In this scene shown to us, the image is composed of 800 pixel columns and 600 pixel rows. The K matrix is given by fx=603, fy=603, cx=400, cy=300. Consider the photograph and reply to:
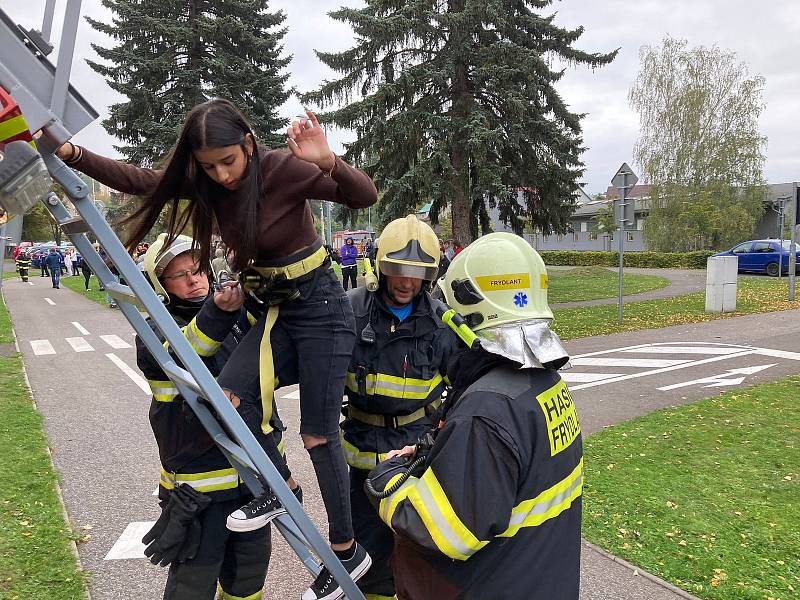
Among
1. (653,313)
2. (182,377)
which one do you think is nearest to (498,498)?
(182,377)

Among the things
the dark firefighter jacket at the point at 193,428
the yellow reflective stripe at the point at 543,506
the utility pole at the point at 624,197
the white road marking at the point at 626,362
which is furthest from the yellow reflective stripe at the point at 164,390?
the utility pole at the point at 624,197

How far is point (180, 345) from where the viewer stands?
1883 millimetres

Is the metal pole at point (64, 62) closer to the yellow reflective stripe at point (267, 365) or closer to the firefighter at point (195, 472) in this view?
the firefighter at point (195, 472)

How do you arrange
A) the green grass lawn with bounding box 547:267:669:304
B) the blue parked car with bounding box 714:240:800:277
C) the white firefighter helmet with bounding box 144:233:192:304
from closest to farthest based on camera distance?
the white firefighter helmet with bounding box 144:233:192:304, the green grass lawn with bounding box 547:267:669:304, the blue parked car with bounding box 714:240:800:277

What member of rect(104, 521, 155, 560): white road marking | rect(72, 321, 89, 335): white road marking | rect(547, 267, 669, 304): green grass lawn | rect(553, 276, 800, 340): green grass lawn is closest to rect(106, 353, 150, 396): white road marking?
rect(72, 321, 89, 335): white road marking

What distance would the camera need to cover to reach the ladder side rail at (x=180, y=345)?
171 centimetres

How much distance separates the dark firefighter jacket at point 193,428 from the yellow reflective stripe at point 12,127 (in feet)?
3.37

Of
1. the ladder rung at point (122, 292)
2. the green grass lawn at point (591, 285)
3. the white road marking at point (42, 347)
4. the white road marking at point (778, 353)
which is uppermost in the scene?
the ladder rung at point (122, 292)

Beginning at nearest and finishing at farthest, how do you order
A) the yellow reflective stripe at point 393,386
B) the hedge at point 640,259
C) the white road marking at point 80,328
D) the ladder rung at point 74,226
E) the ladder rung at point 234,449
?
the ladder rung at point 74,226
the ladder rung at point 234,449
the yellow reflective stripe at point 393,386
the white road marking at point 80,328
the hedge at point 640,259

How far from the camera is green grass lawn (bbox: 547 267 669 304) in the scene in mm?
19062

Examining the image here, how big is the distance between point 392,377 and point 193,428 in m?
0.85

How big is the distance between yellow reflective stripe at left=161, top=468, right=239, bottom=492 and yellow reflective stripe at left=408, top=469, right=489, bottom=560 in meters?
1.11

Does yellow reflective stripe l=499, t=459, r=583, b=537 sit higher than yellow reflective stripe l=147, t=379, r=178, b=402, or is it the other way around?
yellow reflective stripe l=147, t=379, r=178, b=402

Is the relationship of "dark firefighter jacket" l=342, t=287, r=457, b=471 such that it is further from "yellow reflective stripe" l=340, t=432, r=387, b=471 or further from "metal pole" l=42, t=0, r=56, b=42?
"metal pole" l=42, t=0, r=56, b=42
